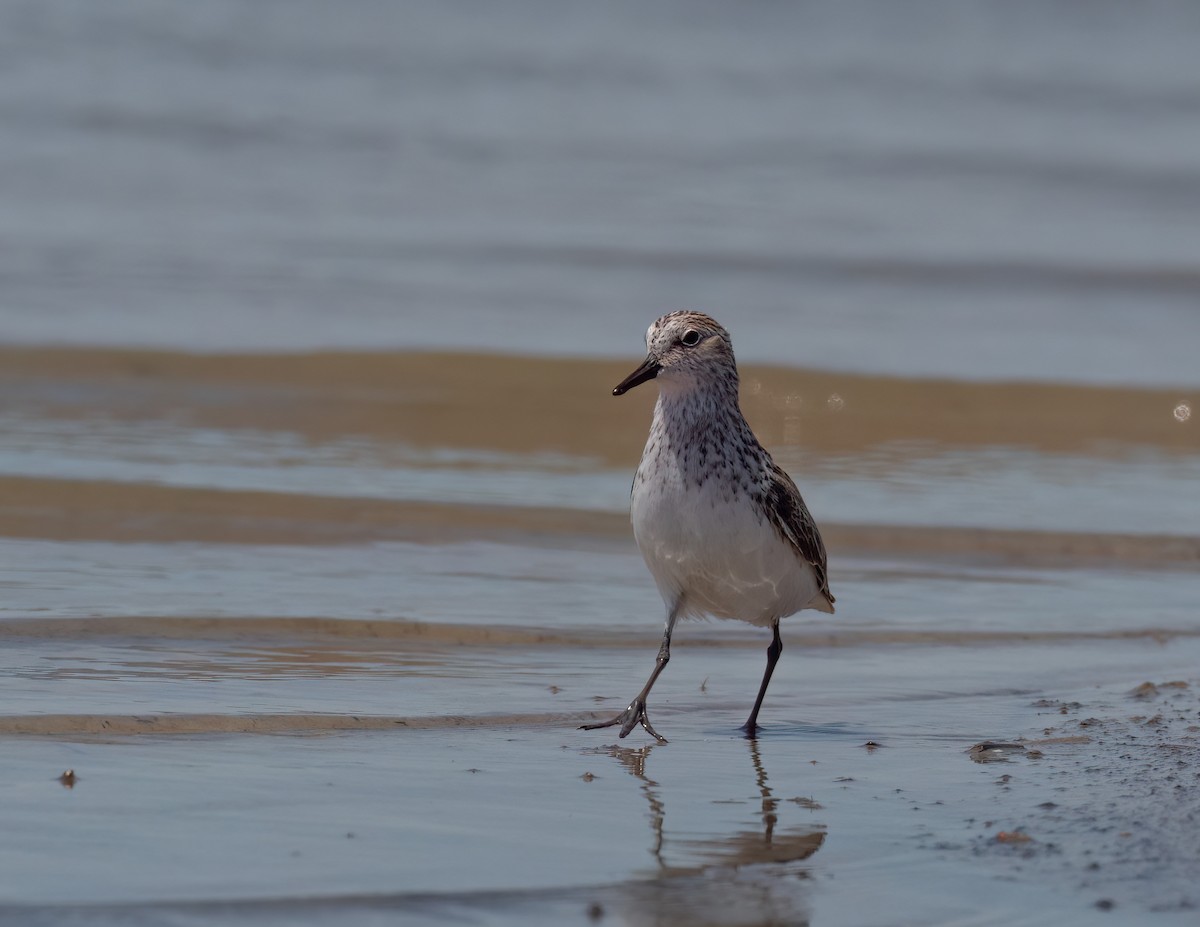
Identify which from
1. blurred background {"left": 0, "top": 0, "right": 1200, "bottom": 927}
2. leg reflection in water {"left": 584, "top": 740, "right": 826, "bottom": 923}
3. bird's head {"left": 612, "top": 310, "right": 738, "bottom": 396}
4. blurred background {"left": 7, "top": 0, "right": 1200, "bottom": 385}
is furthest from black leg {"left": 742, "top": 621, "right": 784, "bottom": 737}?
blurred background {"left": 7, "top": 0, "right": 1200, "bottom": 385}

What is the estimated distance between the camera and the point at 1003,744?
547 centimetres

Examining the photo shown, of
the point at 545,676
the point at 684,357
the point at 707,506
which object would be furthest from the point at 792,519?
the point at 545,676

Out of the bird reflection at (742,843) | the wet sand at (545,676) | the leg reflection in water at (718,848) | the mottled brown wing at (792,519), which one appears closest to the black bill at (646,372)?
the mottled brown wing at (792,519)

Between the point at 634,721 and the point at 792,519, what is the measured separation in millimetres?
878

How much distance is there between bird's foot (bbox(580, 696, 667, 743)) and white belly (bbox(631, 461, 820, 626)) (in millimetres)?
439

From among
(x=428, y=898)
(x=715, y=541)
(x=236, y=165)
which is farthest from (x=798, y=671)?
(x=236, y=165)

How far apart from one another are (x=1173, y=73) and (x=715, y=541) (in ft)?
75.5

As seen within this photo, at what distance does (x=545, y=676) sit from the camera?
20.9 ft

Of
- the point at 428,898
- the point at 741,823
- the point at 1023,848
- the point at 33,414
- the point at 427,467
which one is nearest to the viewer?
the point at 428,898

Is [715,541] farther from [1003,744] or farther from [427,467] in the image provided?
[427,467]

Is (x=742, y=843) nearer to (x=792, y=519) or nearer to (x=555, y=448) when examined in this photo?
(x=792, y=519)

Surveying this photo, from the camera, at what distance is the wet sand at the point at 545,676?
420 centimetres

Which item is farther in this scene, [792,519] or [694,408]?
[792,519]

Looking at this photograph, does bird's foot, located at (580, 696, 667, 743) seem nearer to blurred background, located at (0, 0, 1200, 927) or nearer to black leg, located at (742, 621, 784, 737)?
blurred background, located at (0, 0, 1200, 927)
